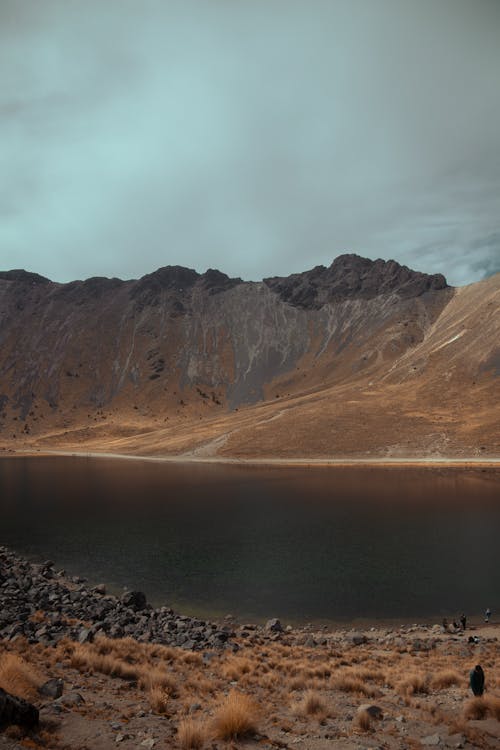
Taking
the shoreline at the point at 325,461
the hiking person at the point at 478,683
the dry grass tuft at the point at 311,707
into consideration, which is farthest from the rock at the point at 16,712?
the shoreline at the point at 325,461

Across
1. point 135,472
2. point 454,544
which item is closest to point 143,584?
point 454,544

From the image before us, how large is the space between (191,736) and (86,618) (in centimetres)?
1666

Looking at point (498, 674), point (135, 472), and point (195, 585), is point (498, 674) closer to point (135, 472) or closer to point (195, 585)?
point (195, 585)

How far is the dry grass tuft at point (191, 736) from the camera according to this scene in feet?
33.9

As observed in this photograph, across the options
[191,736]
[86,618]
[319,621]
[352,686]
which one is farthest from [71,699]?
[319,621]

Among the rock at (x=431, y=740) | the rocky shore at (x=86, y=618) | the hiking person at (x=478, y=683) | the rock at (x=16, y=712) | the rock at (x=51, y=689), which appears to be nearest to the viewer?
the rock at (x=16, y=712)

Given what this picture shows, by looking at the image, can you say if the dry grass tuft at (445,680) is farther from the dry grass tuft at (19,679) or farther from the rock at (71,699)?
the dry grass tuft at (19,679)

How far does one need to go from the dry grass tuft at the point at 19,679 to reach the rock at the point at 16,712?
2.09m

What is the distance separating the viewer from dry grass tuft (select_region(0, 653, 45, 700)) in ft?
40.1

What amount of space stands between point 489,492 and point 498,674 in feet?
184

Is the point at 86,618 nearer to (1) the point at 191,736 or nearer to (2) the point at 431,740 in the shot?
(1) the point at 191,736

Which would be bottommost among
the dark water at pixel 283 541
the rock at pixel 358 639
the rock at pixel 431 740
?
the dark water at pixel 283 541

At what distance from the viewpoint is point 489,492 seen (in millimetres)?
66125

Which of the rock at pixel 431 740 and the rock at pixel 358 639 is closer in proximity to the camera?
the rock at pixel 431 740
